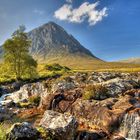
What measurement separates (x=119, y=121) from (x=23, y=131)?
50.6 feet

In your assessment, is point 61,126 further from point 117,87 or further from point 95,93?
point 117,87

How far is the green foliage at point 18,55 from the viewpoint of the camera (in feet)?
342

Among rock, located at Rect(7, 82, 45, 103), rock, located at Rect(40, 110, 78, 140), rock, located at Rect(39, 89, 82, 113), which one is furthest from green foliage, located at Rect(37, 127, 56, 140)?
rock, located at Rect(7, 82, 45, 103)

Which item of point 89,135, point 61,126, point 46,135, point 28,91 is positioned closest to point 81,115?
point 89,135

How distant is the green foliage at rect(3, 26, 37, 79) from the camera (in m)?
104

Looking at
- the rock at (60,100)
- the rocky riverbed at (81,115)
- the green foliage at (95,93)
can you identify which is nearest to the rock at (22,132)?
the rocky riverbed at (81,115)

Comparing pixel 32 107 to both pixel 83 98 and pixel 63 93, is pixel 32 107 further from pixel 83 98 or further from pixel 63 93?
pixel 83 98

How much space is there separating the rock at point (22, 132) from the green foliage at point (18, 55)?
81577mm

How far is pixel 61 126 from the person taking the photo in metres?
26.3

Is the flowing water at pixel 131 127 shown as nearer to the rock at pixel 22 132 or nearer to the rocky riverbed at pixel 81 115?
the rocky riverbed at pixel 81 115

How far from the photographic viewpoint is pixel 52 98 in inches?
1875

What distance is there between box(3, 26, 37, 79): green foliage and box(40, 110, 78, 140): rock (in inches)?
3068

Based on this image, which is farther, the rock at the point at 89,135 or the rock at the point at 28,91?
the rock at the point at 28,91

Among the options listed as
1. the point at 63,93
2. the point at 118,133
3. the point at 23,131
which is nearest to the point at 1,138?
the point at 23,131
